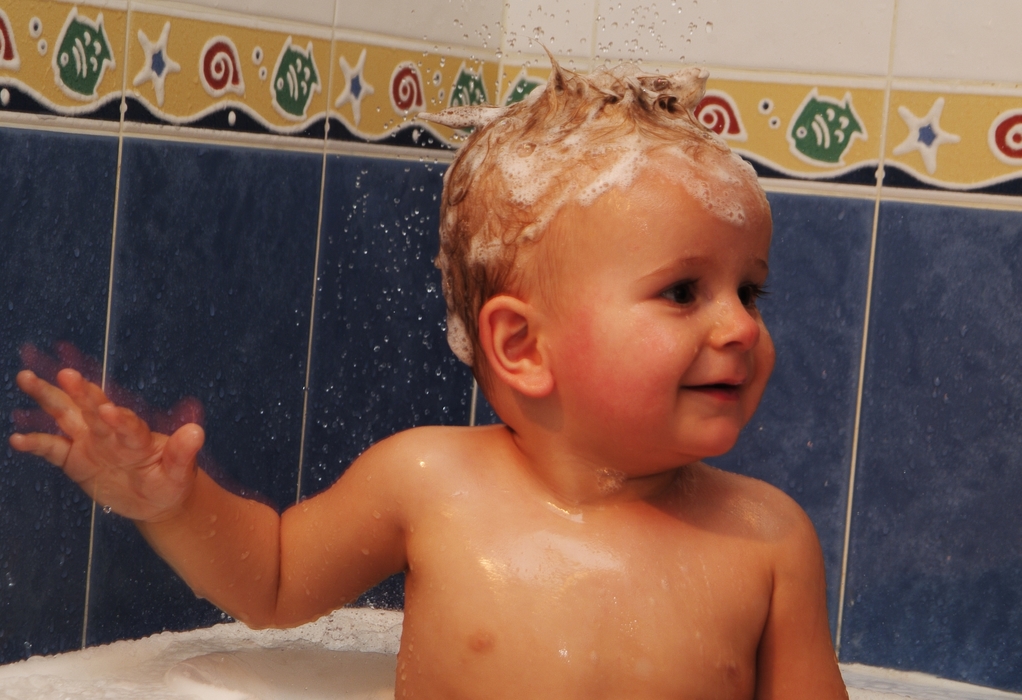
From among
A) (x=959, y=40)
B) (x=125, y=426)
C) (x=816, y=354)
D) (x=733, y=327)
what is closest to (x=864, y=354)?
(x=816, y=354)

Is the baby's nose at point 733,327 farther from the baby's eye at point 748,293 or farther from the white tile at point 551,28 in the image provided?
the white tile at point 551,28

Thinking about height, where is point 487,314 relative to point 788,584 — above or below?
above

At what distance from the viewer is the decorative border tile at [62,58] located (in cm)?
119

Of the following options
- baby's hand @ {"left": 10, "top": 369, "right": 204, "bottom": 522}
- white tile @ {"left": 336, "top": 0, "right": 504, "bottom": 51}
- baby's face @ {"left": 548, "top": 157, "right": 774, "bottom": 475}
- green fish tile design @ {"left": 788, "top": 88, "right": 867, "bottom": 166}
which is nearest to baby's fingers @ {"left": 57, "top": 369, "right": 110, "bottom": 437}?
baby's hand @ {"left": 10, "top": 369, "right": 204, "bottom": 522}

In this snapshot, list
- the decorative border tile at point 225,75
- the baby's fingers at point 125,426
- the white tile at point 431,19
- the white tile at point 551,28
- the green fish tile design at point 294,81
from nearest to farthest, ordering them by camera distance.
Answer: the baby's fingers at point 125,426 → the decorative border tile at point 225,75 → the green fish tile design at point 294,81 → the white tile at point 431,19 → the white tile at point 551,28

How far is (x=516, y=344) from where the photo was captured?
1195mm

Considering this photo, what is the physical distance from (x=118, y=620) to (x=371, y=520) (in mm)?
367

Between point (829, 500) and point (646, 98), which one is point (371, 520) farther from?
point (829, 500)

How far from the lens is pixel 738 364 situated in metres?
1.12

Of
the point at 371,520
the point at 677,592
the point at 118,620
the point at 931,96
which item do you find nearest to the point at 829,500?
the point at 931,96

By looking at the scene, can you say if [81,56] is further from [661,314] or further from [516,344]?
[661,314]

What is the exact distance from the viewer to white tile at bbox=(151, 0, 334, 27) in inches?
54.9

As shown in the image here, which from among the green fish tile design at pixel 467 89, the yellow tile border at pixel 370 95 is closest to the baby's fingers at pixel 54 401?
the yellow tile border at pixel 370 95

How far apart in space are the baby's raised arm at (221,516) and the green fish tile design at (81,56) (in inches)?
11.7
